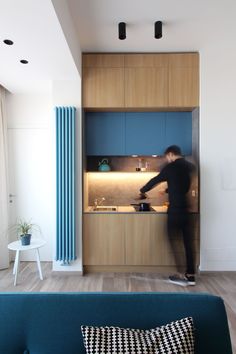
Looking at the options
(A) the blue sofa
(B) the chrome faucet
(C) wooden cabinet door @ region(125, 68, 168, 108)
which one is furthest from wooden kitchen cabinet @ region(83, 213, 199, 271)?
(A) the blue sofa

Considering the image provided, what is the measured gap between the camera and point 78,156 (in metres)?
3.68

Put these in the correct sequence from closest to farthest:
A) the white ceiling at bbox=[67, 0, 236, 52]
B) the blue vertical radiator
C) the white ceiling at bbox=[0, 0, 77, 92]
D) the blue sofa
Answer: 1. the blue sofa
2. the white ceiling at bbox=[0, 0, 77, 92]
3. the white ceiling at bbox=[67, 0, 236, 52]
4. the blue vertical radiator

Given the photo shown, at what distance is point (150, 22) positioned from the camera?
2910mm

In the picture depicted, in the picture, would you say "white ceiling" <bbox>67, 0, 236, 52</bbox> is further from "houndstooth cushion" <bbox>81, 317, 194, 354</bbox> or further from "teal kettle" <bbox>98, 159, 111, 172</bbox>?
"houndstooth cushion" <bbox>81, 317, 194, 354</bbox>

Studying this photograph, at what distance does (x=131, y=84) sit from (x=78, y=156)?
1262mm

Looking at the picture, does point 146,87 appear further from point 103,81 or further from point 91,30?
point 91,30

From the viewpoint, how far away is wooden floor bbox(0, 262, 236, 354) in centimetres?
323

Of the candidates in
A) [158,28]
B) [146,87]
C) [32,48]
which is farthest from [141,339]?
[146,87]

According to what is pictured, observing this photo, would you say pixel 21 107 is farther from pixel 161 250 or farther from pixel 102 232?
pixel 161 250

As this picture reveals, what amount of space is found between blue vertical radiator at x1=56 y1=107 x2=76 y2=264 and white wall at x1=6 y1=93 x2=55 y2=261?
2.26 ft

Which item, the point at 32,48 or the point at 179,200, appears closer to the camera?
the point at 32,48

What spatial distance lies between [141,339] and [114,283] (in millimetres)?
2472

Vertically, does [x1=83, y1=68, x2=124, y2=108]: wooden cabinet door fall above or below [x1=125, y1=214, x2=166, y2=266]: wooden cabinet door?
above

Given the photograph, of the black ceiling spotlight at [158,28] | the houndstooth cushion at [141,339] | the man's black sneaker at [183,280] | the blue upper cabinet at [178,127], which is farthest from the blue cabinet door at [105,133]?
the houndstooth cushion at [141,339]
